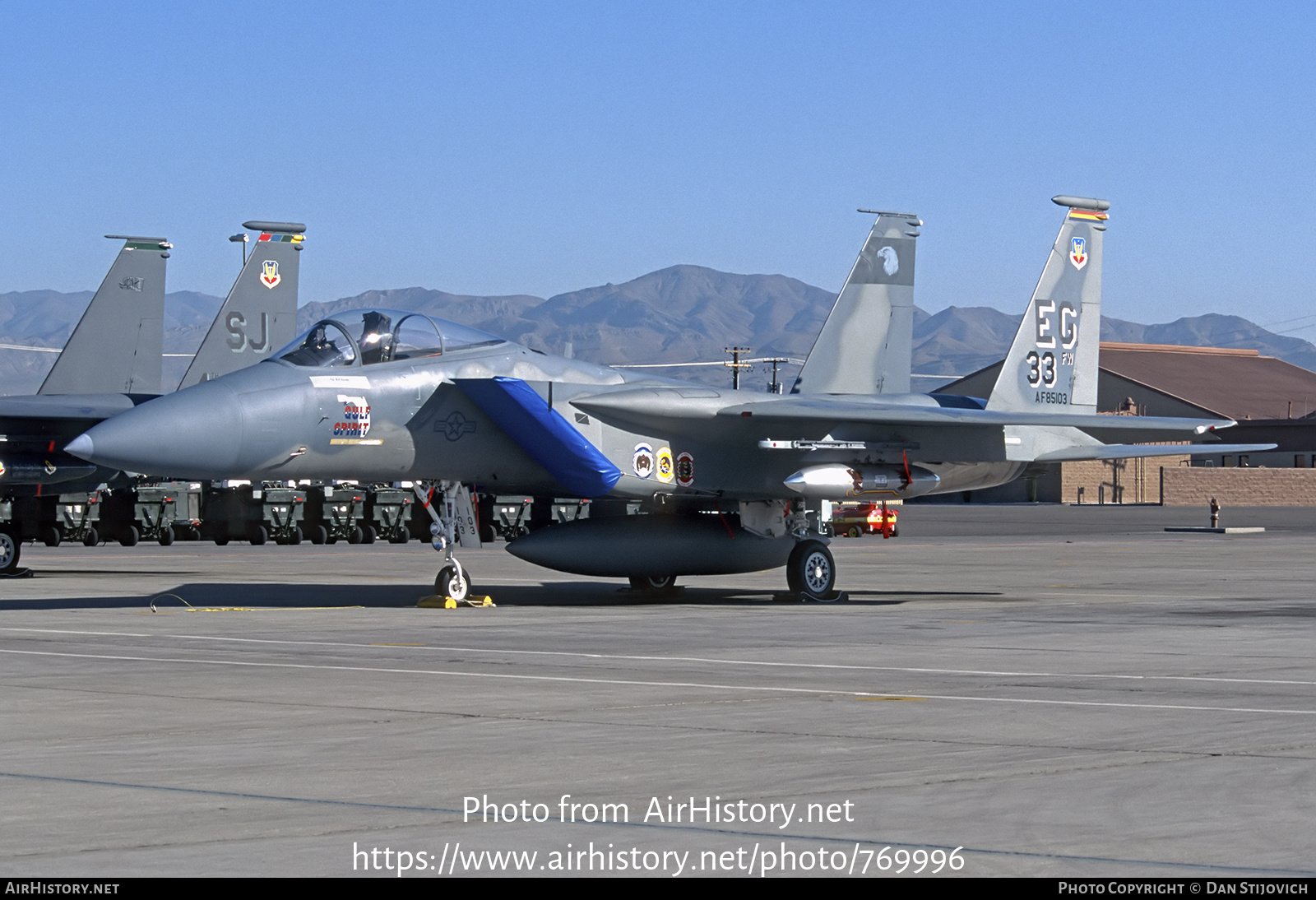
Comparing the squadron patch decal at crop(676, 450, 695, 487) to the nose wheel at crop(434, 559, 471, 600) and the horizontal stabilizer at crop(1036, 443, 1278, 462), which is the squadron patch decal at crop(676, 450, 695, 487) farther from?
the horizontal stabilizer at crop(1036, 443, 1278, 462)

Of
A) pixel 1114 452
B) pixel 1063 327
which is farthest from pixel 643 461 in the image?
pixel 1063 327

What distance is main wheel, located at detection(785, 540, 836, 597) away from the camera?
61.1 feet

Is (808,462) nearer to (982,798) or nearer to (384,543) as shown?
(982,798)

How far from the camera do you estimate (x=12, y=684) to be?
10070mm

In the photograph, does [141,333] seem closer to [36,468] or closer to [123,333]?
[123,333]

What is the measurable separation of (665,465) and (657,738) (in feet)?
32.9

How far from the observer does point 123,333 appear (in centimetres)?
2622

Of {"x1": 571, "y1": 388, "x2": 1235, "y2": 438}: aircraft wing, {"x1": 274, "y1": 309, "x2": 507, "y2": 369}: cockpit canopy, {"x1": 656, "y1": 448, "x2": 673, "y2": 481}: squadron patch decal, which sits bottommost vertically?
{"x1": 656, "y1": 448, "x2": 673, "y2": 481}: squadron patch decal

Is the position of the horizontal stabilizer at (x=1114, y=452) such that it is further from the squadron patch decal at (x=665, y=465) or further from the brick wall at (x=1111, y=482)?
the brick wall at (x=1111, y=482)

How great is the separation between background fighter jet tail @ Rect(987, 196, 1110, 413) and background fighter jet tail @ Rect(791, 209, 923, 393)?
151 centimetres

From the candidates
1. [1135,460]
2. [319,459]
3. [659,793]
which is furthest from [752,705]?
[1135,460]

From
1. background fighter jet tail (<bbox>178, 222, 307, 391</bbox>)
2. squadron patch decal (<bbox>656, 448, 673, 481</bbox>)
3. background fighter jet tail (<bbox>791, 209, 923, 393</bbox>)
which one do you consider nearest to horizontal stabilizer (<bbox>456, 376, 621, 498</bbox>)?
squadron patch decal (<bbox>656, 448, 673, 481</bbox>)

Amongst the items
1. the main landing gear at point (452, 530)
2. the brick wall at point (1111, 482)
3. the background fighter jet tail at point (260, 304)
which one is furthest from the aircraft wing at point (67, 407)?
the brick wall at point (1111, 482)

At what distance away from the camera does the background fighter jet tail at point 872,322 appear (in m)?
21.2
